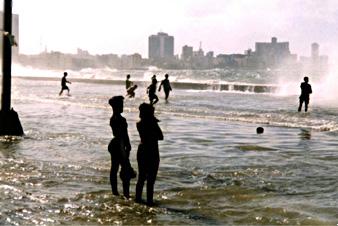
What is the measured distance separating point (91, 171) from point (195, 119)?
37.0 ft

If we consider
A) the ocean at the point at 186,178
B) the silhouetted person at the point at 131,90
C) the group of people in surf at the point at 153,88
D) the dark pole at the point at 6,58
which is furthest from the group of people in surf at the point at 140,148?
the silhouetted person at the point at 131,90

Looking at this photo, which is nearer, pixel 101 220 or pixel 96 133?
pixel 101 220

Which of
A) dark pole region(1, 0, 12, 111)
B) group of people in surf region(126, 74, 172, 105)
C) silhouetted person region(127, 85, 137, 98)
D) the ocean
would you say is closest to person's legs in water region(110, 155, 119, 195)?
the ocean

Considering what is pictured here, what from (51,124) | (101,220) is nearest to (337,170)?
(101,220)

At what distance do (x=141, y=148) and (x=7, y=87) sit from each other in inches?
308

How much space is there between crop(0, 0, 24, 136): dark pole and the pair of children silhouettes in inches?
268

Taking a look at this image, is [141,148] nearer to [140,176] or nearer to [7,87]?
[140,176]

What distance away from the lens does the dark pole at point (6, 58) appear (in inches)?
536

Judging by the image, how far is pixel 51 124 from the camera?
17.5m

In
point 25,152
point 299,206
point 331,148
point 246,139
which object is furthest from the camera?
point 246,139

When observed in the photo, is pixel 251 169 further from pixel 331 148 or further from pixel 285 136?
pixel 285 136

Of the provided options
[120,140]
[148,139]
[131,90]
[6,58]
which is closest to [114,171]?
[120,140]

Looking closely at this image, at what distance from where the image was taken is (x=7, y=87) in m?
14.0

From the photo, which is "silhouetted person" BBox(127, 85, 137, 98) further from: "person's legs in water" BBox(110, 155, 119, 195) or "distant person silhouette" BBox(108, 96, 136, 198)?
"distant person silhouette" BBox(108, 96, 136, 198)
